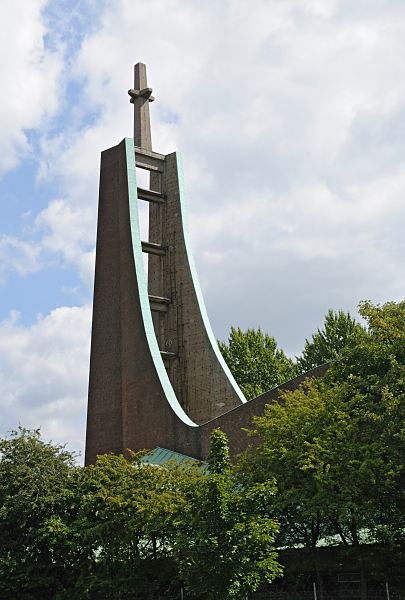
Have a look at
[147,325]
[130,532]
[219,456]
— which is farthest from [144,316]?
[219,456]

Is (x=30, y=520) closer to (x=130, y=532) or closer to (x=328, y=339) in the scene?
(x=130, y=532)

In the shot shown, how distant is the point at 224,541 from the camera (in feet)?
54.0

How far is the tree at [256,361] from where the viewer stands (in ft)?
154

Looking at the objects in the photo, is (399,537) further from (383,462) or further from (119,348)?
(119,348)

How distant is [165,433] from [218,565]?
12805 mm

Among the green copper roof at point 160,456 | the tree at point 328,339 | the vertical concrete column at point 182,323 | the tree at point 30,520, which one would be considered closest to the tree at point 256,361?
the tree at point 328,339

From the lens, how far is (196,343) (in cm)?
3409

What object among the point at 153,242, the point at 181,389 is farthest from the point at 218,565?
the point at 153,242

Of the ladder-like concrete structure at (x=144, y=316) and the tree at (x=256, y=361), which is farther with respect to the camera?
the tree at (x=256, y=361)

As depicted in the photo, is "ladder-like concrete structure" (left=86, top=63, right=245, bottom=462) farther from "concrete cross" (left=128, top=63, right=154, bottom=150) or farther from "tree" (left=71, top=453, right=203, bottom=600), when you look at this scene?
"tree" (left=71, top=453, right=203, bottom=600)

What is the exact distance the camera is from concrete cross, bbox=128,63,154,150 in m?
37.2

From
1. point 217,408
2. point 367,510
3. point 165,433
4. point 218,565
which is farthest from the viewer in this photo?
point 217,408

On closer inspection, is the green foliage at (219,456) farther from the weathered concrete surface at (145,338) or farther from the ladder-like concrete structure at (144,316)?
the ladder-like concrete structure at (144,316)

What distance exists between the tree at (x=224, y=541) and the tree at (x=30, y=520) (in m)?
5.01
